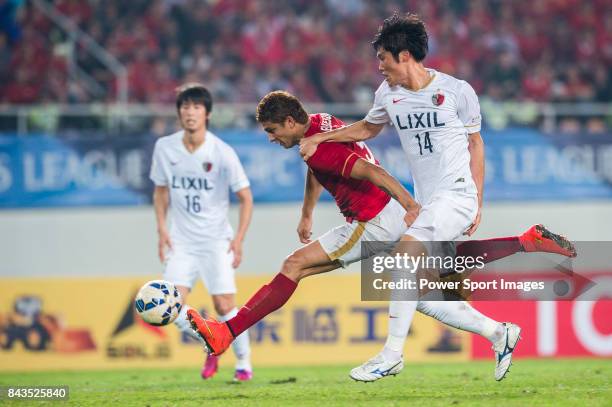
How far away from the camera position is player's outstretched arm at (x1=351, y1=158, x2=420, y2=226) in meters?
7.52

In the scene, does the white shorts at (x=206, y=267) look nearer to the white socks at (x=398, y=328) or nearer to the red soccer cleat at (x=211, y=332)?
the red soccer cleat at (x=211, y=332)

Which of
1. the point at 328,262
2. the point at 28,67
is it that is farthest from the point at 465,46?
the point at 328,262

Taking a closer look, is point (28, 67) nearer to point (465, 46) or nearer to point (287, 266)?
point (465, 46)

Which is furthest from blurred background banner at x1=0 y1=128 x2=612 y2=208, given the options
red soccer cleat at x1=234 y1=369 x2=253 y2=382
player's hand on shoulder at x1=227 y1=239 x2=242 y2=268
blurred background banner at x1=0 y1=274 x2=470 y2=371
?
red soccer cleat at x1=234 y1=369 x2=253 y2=382

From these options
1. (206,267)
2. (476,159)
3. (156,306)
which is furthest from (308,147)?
(206,267)

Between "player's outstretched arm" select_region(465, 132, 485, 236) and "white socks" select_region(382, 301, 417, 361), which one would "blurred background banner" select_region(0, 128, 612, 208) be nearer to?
"player's outstretched arm" select_region(465, 132, 485, 236)

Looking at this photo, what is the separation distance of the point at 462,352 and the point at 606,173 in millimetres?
4284

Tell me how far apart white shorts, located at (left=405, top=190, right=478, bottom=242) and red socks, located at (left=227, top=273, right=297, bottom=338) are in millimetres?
1070

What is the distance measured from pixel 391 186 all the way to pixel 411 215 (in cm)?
25

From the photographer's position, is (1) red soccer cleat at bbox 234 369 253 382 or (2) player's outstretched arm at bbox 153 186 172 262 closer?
(1) red soccer cleat at bbox 234 369 253 382

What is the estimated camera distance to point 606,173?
15992mm

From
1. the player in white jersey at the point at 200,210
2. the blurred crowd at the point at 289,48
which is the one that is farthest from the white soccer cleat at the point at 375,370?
the blurred crowd at the point at 289,48

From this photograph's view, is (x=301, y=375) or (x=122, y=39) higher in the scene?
(x=122, y=39)

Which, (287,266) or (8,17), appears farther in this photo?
(8,17)
